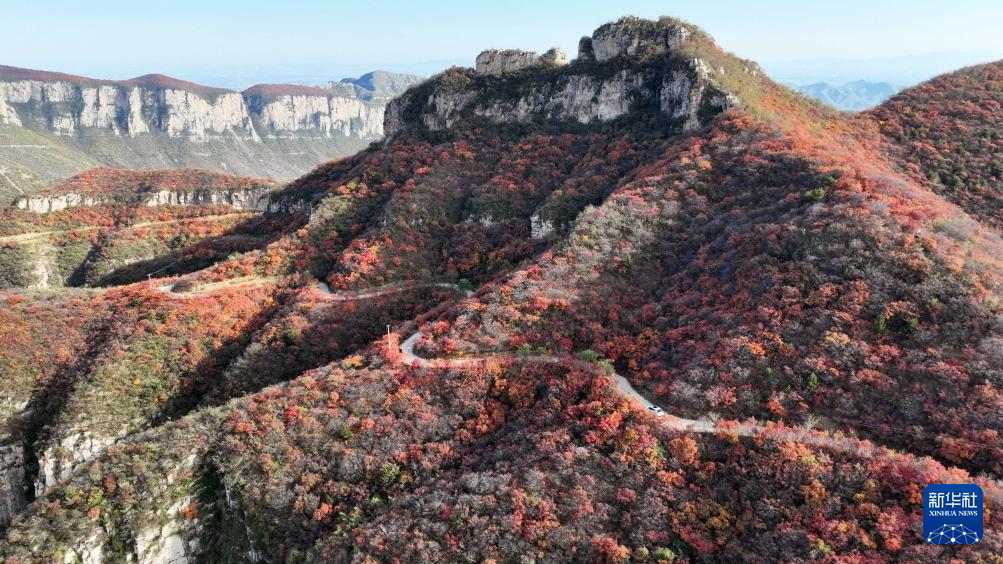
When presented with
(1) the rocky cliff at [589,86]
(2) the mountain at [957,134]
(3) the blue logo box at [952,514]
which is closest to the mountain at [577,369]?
(3) the blue logo box at [952,514]

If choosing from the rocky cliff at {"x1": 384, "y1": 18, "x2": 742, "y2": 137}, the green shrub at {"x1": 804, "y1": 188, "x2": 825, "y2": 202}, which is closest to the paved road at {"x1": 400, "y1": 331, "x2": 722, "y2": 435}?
the green shrub at {"x1": 804, "y1": 188, "x2": 825, "y2": 202}

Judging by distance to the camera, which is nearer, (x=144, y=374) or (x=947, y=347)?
(x=947, y=347)

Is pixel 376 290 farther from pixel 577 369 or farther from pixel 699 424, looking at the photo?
pixel 699 424

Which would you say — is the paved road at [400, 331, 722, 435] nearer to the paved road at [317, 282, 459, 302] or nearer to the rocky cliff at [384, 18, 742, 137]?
the paved road at [317, 282, 459, 302]

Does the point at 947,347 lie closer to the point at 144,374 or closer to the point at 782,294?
the point at 782,294

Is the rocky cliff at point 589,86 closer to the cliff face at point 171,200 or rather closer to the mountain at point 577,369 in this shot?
the mountain at point 577,369

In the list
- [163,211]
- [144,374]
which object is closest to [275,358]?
[144,374]
